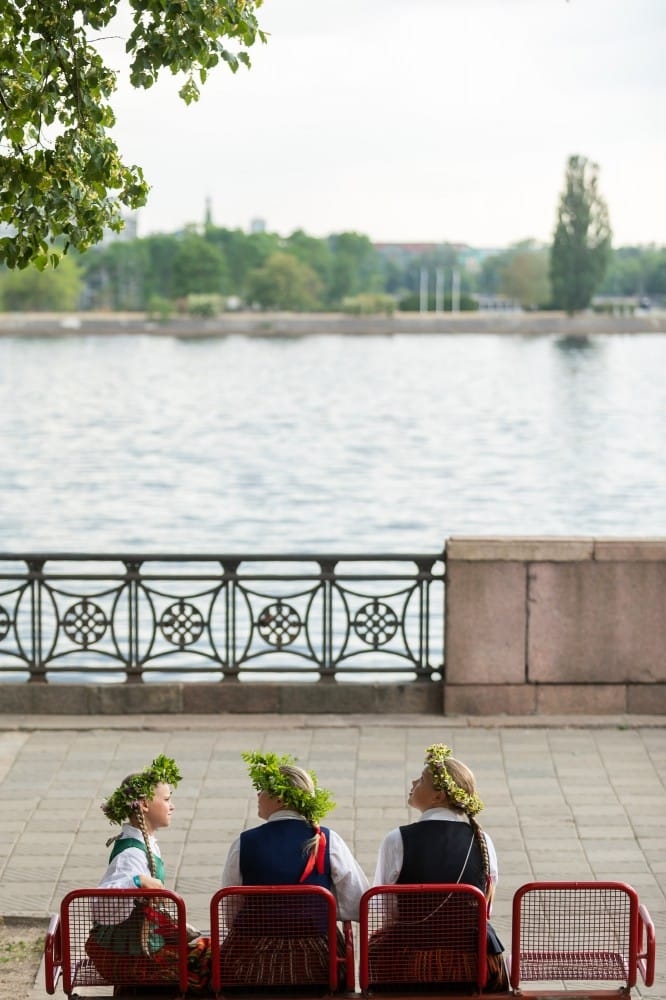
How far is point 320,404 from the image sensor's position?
335 ft

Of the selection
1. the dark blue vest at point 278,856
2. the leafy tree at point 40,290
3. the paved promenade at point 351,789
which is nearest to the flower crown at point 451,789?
the dark blue vest at point 278,856

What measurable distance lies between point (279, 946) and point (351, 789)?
153 inches

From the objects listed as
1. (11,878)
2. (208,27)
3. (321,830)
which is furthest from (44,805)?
(208,27)

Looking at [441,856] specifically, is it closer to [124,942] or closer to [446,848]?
[446,848]

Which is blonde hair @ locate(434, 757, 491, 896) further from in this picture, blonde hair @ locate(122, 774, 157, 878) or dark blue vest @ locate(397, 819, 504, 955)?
blonde hair @ locate(122, 774, 157, 878)

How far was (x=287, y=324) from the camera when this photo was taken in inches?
7195

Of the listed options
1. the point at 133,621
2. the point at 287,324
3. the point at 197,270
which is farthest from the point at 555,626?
the point at 197,270

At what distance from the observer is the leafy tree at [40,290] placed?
593 feet

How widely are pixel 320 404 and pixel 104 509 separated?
157 feet

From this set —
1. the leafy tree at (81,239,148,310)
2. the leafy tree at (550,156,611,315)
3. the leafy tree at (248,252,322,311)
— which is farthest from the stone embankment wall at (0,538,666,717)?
the leafy tree at (81,239,148,310)

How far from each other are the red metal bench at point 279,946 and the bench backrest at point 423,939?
0.39ft

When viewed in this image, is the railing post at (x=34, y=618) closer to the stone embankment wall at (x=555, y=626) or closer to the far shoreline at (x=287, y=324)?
the stone embankment wall at (x=555, y=626)

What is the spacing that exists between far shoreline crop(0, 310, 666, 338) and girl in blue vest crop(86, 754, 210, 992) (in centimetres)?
17248

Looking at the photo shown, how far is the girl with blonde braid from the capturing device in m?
5.59
